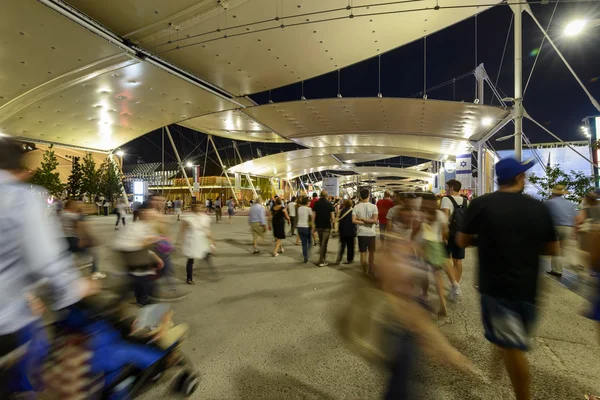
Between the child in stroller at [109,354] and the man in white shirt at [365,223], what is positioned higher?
the man in white shirt at [365,223]

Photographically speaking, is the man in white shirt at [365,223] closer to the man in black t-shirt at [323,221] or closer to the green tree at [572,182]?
the man in black t-shirt at [323,221]

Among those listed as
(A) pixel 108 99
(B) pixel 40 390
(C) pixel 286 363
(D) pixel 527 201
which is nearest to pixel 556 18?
(D) pixel 527 201

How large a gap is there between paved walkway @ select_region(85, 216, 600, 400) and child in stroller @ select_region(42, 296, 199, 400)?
431 millimetres

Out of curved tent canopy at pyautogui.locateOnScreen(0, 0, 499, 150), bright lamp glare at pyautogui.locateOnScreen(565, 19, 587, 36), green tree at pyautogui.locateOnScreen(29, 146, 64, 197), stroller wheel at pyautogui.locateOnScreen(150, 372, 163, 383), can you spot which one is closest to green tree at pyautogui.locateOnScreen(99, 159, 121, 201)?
green tree at pyautogui.locateOnScreen(29, 146, 64, 197)

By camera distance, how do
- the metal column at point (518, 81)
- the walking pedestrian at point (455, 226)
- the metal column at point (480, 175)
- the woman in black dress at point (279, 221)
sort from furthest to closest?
the metal column at point (480, 175), the metal column at point (518, 81), the woman in black dress at point (279, 221), the walking pedestrian at point (455, 226)

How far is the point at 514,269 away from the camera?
2139mm

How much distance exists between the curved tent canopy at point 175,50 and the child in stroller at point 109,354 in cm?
1000

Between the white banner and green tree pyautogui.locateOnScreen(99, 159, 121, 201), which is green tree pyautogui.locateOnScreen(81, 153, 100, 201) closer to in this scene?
green tree pyautogui.locateOnScreen(99, 159, 121, 201)

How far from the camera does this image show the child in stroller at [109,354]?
1.97 m

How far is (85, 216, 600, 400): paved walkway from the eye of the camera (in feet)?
9.17

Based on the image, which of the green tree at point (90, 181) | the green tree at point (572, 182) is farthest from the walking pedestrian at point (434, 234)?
the green tree at point (90, 181)

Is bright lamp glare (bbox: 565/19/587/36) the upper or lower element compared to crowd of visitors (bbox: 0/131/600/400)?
upper

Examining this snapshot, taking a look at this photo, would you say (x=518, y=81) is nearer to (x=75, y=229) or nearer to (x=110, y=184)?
(x=75, y=229)

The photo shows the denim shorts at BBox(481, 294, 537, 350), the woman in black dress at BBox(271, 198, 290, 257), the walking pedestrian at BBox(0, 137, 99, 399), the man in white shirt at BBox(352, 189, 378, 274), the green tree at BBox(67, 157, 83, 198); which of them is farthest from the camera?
the green tree at BBox(67, 157, 83, 198)
